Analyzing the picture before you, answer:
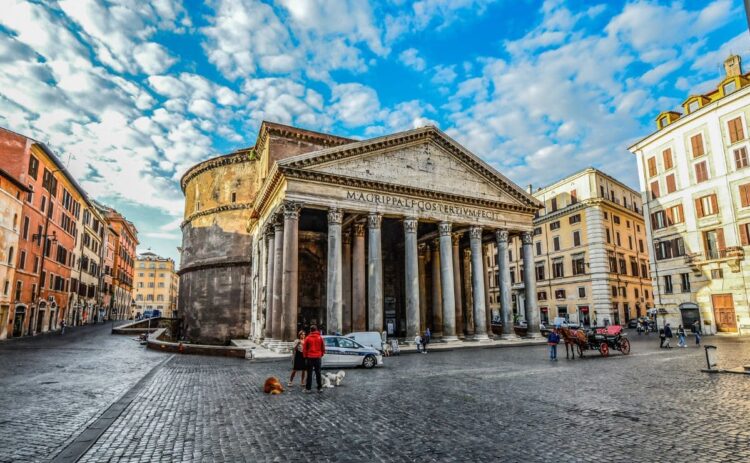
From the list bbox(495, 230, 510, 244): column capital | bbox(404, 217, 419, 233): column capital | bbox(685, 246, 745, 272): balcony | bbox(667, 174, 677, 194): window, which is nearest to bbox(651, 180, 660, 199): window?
bbox(667, 174, 677, 194): window

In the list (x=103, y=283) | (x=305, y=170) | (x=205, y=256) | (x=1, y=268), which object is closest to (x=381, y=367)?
(x=305, y=170)

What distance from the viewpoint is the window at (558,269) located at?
4241cm

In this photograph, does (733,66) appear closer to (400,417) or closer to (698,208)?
(698,208)

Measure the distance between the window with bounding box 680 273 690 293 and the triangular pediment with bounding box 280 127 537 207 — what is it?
12.9 m

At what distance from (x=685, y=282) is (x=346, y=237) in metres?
24.7

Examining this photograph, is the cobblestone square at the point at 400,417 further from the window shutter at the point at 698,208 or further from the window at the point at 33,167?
the window at the point at 33,167

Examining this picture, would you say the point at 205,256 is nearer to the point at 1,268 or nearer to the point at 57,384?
the point at 1,268

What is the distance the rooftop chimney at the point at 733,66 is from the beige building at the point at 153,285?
97.7 metres

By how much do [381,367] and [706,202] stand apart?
88.7ft

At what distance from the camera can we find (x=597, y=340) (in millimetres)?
18609

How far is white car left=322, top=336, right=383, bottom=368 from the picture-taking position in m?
15.1

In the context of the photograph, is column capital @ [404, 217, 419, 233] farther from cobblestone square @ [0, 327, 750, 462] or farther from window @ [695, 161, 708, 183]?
window @ [695, 161, 708, 183]

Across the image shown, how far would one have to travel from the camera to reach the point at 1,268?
27203 mm

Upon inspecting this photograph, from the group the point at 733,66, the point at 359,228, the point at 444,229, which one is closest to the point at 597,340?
the point at 444,229
